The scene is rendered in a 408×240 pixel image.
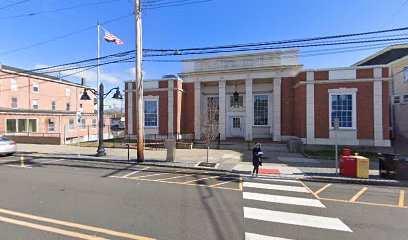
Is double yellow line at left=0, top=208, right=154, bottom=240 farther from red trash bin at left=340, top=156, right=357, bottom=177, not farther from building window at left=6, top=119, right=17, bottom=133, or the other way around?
building window at left=6, top=119, right=17, bottom=133

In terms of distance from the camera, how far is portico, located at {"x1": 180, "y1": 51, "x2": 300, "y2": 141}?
19.9m

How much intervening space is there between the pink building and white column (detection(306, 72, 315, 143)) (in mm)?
21685

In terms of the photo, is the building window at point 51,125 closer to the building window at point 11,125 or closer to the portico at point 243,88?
the building window at point 11,125

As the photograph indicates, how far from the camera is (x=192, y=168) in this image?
11.0m

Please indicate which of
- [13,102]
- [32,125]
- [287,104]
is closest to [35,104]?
[13,102]

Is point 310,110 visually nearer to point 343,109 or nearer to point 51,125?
point 343,109

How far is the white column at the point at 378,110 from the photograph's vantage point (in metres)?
15.6

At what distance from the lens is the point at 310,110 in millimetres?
16906

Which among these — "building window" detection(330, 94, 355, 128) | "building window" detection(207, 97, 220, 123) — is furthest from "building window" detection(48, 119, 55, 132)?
"building window" detection(330, 94, 355, 128)

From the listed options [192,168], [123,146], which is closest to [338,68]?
[192,168]

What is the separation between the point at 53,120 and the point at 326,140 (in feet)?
117

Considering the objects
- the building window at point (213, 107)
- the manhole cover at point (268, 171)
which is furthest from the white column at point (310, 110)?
the manhole cover at point (268, 171)

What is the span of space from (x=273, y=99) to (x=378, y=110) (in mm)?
8250

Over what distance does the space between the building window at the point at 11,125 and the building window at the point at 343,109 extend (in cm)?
3561
